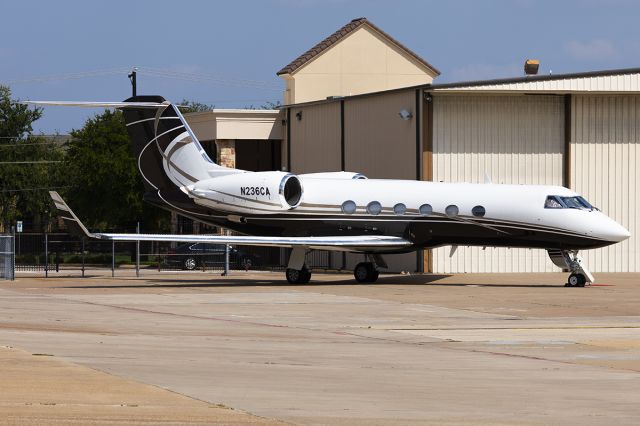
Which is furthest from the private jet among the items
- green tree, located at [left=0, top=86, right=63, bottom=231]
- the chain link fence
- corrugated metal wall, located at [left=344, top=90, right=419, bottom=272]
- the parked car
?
green tree, located at [left=0, top=86, right=63, bottom=231]

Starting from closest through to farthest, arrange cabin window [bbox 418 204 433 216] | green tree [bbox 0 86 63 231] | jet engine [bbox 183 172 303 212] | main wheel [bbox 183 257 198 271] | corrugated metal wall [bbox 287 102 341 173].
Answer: cabin window [bbox 418 204 433 216], jet engine [bbox 183 172 303 212], corrugated metal wall [bbox 287 102 341 173], main wheel [bbox 183 257 198 271], green tree [bbox 0 86 63 231]

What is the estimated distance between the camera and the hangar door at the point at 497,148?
137 feet

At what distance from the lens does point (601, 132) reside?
4325 centimetres

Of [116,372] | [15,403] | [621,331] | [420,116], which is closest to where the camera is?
[15,403]

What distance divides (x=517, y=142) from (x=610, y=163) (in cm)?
349

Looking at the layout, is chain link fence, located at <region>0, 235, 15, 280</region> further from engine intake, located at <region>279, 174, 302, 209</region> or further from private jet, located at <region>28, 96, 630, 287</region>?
engine intake, located at <region>279, 174, 302, 209</region>

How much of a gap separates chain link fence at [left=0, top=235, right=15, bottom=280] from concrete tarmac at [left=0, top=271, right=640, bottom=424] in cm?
667

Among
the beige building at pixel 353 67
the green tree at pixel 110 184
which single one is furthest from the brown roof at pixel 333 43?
the green tree at pixel 110 184

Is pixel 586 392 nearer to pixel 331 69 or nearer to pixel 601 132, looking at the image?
pixel 601 132

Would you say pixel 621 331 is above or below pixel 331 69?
below

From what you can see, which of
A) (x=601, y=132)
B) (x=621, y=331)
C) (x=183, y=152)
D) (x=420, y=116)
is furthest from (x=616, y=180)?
(x=621, y=331)

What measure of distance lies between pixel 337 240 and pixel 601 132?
44.0 feet

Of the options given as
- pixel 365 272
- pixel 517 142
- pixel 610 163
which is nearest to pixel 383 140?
pixel 517 142

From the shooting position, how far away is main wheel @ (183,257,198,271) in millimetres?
49206
